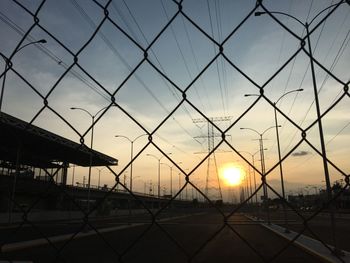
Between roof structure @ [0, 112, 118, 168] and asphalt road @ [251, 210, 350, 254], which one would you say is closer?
asphalt road @ [251, 210, 350, 254]

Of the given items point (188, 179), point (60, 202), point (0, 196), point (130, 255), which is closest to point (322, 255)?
point (130, 255)

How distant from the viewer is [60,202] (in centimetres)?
8194

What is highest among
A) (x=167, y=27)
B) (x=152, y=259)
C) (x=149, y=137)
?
(x=167, y=27)

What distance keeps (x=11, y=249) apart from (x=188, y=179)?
17661 millimetres

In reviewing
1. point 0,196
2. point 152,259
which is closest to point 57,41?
point 152,259

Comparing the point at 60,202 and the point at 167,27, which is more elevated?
the point at 60,202

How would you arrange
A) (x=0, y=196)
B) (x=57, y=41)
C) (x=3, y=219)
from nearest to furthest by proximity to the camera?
(x=57, y=41) → (x=3, y=219) → (x=0, y=196)

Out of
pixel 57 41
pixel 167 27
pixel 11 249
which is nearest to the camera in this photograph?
pixel 167 27

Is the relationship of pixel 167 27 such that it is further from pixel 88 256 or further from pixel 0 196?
pixel 0 196

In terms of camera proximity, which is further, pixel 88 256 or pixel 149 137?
pixel 88 256

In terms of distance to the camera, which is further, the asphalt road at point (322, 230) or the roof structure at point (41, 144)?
the roof structure at point (41, 144)

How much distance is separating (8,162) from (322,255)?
2352 inches

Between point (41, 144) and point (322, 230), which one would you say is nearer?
point (41, 144)

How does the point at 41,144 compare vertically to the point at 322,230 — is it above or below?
above
